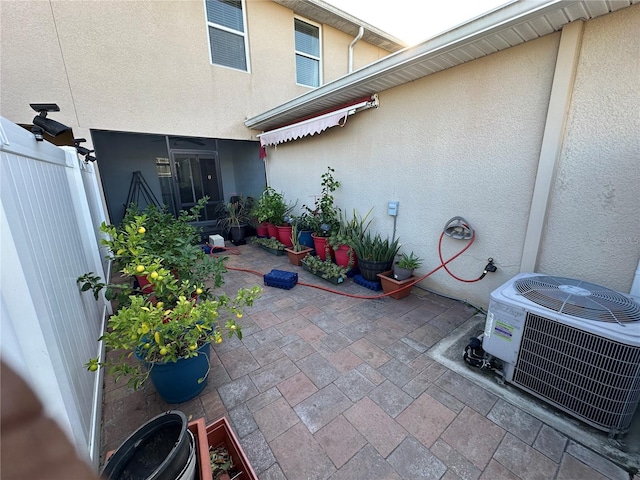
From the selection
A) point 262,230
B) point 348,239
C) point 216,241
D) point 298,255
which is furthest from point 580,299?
point 216,241

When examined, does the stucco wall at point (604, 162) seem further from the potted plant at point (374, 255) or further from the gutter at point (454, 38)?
the potted plant at point (374, 255)

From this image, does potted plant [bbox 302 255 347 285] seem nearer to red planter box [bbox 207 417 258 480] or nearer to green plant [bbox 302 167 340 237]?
green plant [bbox 302 167 340 237]

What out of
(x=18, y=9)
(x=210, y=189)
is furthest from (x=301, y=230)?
(x=18, y=9)

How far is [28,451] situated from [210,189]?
7401 mm

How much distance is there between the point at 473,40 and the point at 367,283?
2.87 metres

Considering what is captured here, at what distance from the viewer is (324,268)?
4.09 meters

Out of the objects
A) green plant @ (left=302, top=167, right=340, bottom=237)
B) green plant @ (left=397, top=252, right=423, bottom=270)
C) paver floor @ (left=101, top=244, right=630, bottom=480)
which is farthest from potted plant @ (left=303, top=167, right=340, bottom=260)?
paver floor @ (left=101, top=244, right=630, bottom=480)

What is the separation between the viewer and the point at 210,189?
6961mm

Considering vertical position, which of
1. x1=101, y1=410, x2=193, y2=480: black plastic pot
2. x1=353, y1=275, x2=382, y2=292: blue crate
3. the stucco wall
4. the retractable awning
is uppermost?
the retractable awning

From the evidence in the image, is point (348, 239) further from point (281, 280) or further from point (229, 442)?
point (229, 442)

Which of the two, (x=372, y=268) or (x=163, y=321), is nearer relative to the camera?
(x=163, y=321)

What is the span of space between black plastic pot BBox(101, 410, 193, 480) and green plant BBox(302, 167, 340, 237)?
11.3 ft

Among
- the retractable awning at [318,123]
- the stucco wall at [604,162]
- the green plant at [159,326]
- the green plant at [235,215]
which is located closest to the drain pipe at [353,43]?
the retractable awning at [318,123]

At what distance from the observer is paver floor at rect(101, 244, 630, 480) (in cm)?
154
